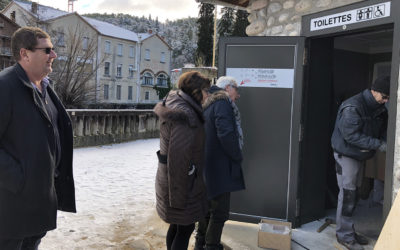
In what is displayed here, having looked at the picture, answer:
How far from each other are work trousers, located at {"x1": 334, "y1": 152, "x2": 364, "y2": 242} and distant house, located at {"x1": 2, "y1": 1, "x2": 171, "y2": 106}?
4260 centimetres

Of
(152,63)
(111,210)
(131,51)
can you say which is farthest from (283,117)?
(152,63)

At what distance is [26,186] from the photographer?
7.18 feet

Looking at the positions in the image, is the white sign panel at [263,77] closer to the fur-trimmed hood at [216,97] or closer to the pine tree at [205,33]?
the fur-trimmed hood at [216,97]

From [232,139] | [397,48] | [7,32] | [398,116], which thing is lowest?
[232,139]

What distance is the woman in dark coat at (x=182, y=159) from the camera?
2924mm

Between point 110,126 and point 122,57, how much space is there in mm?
42597

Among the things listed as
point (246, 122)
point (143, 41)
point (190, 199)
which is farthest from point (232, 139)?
point (143, 41)

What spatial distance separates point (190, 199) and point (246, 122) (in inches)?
82.0

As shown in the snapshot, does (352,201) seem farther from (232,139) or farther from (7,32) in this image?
(7,32)

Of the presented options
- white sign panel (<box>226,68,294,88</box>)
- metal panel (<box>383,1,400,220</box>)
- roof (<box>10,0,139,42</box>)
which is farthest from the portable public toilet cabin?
roof (<box>10,0,139,42</box>)

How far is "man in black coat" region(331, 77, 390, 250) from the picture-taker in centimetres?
392

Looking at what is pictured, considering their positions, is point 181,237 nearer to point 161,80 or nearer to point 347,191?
point 347,191

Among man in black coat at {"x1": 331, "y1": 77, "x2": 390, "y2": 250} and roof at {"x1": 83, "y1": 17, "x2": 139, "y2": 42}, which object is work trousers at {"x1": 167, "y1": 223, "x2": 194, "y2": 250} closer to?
man in black coat at {"x1": 331, "y1": 77, "x2": 390, "y2": 250}

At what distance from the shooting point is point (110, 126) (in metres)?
11.9
